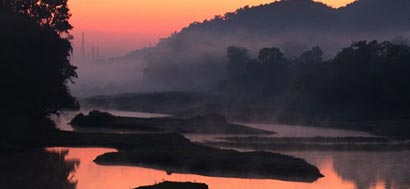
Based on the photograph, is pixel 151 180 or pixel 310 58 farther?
pixel 310 58

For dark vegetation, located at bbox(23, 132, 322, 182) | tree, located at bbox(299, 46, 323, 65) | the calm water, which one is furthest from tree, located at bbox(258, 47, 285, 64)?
the calm water

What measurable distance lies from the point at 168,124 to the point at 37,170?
46226 mm

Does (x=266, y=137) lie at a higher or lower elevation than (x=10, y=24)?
lower

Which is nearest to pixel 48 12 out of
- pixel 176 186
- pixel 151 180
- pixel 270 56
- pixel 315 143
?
pixel 315 143

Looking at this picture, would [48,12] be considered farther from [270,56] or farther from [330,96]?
[270,56]

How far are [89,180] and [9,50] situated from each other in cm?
2111

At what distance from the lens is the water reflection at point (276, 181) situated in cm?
4478

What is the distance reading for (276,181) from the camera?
47.9 metres

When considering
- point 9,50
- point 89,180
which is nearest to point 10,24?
point 9,50

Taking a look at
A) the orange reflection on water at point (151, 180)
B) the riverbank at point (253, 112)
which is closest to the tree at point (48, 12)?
the orange reflection on water at point (151, 180)

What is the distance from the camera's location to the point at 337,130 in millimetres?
95312

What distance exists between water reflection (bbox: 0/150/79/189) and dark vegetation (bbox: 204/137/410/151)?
57.2 feet

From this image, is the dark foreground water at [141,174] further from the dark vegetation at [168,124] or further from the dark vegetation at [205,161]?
the dark vegetation at [168,124]

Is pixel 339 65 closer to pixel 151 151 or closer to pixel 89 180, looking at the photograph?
pixel 151 151
